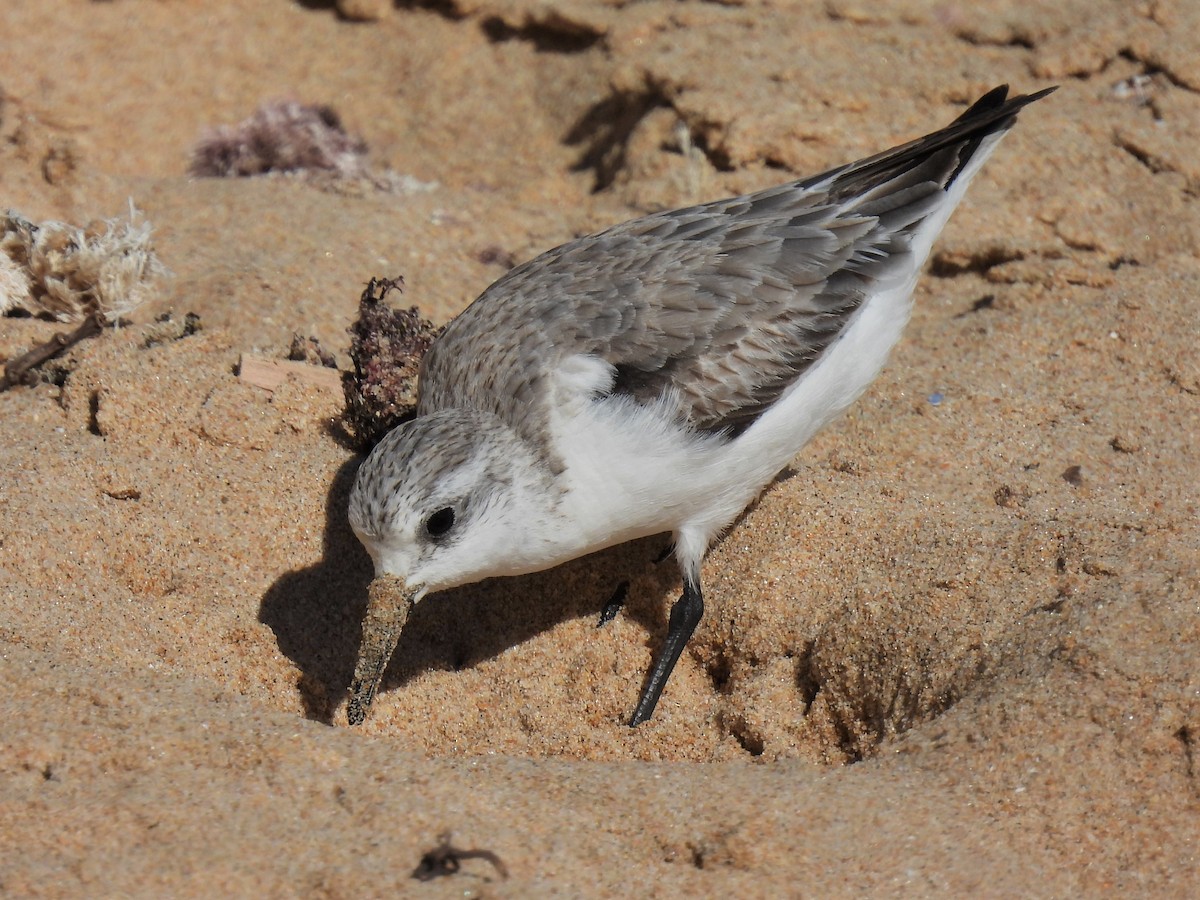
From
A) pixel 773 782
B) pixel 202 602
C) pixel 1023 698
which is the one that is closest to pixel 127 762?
pixel 202 602

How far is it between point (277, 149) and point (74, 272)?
2350 mm

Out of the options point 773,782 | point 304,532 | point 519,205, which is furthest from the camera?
point 519,205

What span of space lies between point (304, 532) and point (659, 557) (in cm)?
150

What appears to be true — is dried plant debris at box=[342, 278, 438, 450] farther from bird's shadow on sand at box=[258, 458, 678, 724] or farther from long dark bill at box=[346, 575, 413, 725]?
long dark bill at box=[346, 575, 413, 725]

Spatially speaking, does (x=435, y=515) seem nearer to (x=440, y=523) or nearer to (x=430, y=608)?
(x=440, y=523)

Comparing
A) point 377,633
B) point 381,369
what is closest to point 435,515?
point 377,633

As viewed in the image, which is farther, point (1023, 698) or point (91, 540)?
point (91, 540)

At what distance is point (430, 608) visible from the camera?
5.01 m

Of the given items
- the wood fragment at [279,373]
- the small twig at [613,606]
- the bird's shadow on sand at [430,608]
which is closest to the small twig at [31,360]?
the wood fragment at [279,373]

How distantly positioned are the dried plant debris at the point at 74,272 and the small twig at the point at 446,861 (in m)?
3.40

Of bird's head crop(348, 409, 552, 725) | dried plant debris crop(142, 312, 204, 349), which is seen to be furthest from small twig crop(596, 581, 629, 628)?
dried plant debris crop(142, 312, 204, 349)

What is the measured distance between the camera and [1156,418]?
541cm

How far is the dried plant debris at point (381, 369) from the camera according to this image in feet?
16.8

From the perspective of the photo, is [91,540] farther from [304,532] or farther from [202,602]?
[304,532]
